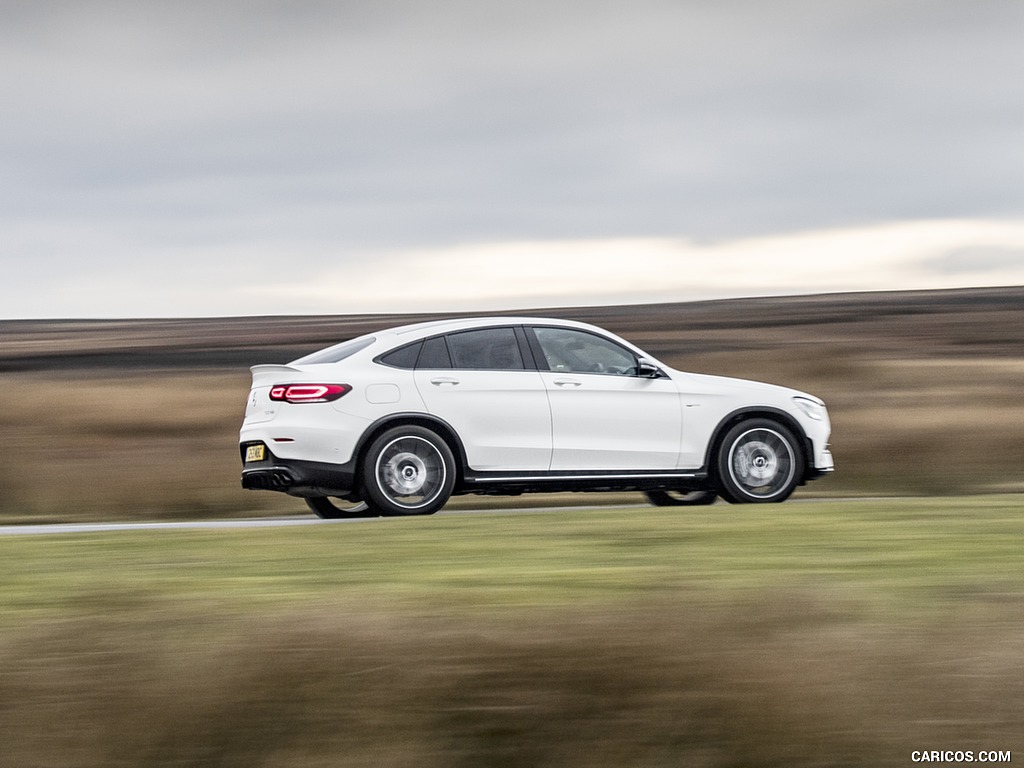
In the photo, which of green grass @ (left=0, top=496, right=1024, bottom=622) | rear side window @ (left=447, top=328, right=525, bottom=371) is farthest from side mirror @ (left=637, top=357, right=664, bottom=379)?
green grass @ (left=0, top=496, right=1024, bottom=622)

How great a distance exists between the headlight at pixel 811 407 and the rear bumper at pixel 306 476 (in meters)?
3.75

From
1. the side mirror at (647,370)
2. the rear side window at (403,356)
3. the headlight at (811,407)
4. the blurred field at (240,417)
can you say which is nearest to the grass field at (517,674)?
the rear side window at (403,356)

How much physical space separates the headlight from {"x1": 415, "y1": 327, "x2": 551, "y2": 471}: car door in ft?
7.13

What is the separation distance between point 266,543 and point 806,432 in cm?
472

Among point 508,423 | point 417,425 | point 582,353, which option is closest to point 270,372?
point 417,425

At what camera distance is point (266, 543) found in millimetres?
10039

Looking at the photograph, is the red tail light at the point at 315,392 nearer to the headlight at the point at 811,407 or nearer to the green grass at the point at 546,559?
the green grass at the point at 546,559

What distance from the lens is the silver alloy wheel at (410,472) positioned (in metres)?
11.4

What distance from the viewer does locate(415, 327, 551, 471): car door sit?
1155 centimetres

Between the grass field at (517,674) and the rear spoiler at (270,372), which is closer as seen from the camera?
the grass field at (517,674)

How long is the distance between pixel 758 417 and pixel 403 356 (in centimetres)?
299

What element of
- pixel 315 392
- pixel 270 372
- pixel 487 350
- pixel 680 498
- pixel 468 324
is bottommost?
pixel 680 498

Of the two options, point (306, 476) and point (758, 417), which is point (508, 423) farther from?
point (758, 417)

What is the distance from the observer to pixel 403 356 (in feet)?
38.2
